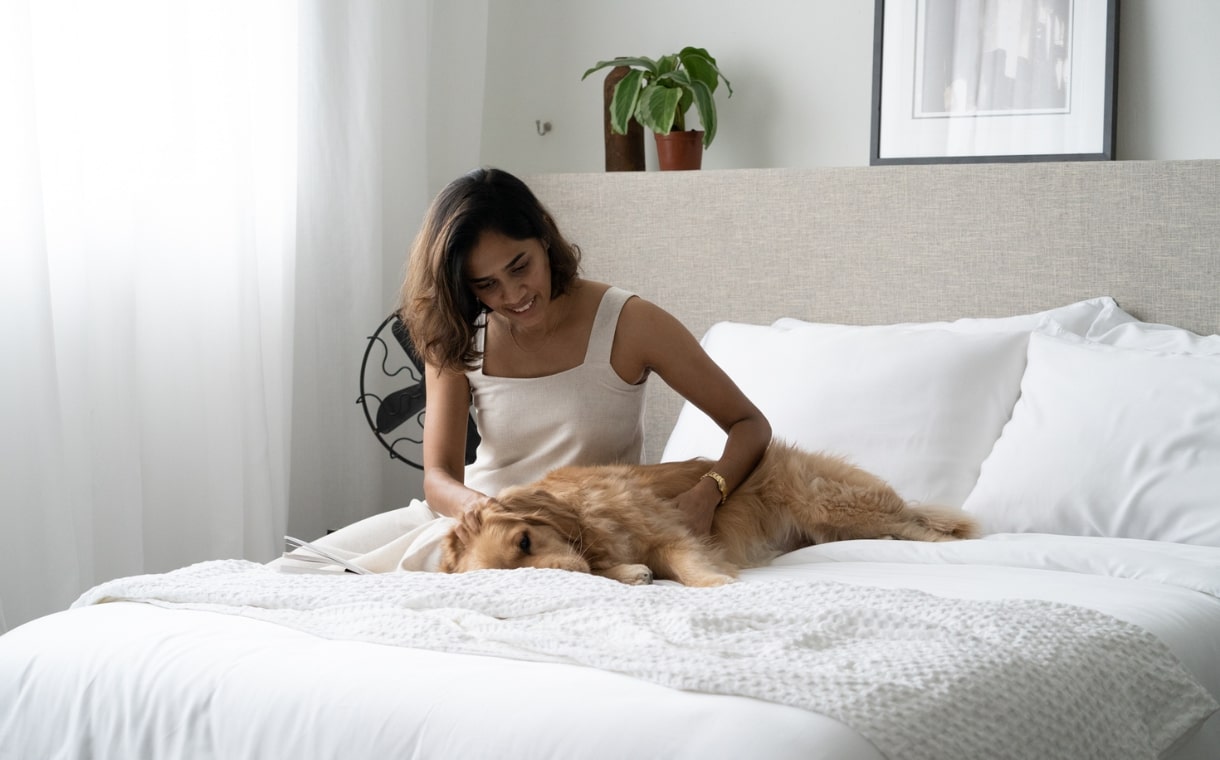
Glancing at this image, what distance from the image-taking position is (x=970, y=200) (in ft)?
10.0

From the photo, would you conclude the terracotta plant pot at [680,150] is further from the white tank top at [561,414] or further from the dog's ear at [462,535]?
the dog's ear at [462,535]

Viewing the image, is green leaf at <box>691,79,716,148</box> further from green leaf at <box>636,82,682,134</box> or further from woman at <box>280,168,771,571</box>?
woman at <box>280,168,771,571</box>

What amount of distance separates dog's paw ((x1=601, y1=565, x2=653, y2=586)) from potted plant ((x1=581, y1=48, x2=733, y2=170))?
181 centimetres

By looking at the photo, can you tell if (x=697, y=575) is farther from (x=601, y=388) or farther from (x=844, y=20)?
(x=844, y=20)

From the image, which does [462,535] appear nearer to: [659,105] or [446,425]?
[446,425]

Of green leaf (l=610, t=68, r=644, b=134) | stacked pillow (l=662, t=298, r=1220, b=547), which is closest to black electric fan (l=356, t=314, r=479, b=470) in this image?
green leaf (l=610, t=68, r=644, b=134)

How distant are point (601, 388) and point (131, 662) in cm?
115

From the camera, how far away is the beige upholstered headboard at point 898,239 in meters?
2.82

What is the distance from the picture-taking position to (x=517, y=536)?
6.05ft

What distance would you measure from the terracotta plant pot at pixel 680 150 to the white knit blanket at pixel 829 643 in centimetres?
204

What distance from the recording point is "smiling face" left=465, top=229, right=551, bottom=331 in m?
2.24

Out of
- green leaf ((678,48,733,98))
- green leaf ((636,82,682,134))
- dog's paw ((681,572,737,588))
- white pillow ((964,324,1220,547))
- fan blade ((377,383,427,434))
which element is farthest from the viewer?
green leaf ((678,48,733,98))

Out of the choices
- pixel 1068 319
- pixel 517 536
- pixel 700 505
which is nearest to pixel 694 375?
pixel 700 505

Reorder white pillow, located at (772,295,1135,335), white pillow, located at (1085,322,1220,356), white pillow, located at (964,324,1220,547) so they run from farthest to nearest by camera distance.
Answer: white pillow, located at (772,295,1135,335) < white pillow, located at (1085,322,1220,356) < white pillow, located at (964,324,1220,547)
